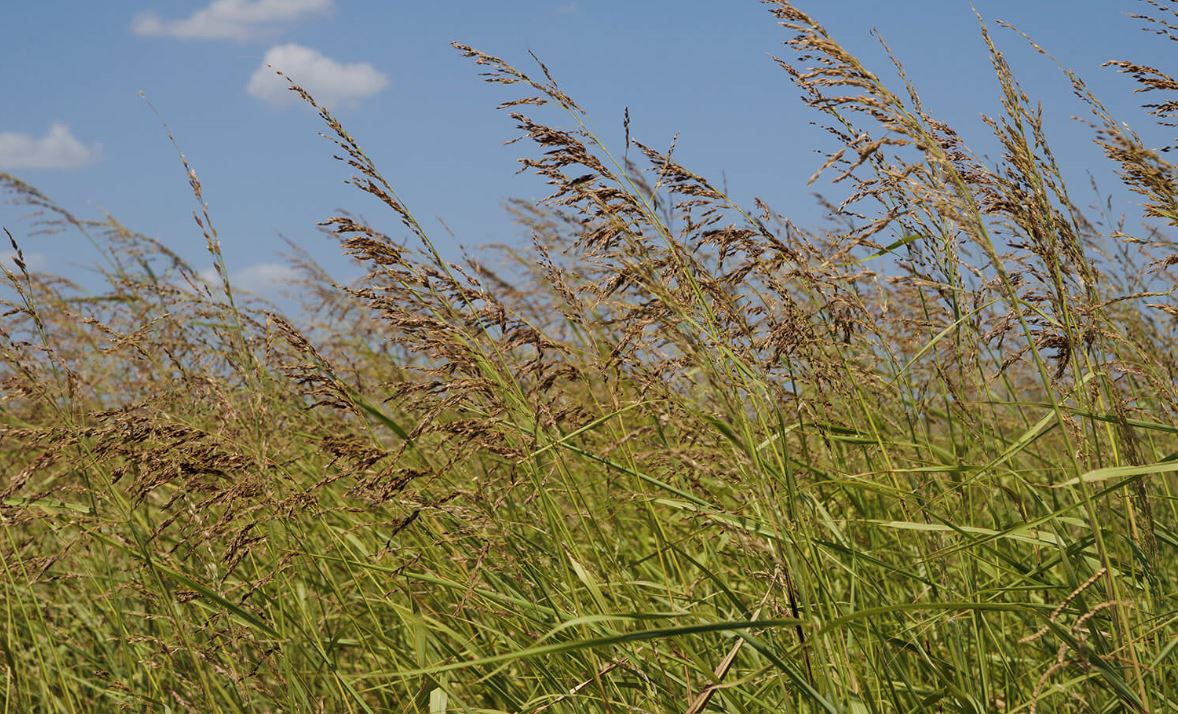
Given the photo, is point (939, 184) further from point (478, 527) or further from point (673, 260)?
point (478, 527)

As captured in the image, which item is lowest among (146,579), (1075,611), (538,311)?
(1075,611)

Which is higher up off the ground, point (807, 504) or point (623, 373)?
point (623, 373)

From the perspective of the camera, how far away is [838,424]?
247 centimetres

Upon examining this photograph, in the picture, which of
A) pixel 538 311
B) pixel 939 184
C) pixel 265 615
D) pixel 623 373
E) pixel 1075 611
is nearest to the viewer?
pixel 939 184

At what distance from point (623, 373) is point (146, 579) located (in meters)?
1.45

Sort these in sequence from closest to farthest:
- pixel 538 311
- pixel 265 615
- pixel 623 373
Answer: pixel 623 373 → pixel 265 615 → pixel 538 311

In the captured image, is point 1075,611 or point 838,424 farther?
point 838,424

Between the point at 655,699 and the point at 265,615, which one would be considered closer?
the point at 655,699

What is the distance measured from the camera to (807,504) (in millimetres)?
2191

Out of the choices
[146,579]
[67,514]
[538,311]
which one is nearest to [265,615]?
[146,579]

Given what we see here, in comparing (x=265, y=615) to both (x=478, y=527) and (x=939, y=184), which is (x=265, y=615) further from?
(x=939, y=184)

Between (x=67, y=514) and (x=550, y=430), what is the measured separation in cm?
161

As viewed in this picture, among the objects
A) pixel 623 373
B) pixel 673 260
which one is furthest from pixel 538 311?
pixel 673 260

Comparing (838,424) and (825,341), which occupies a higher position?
(825,341)
